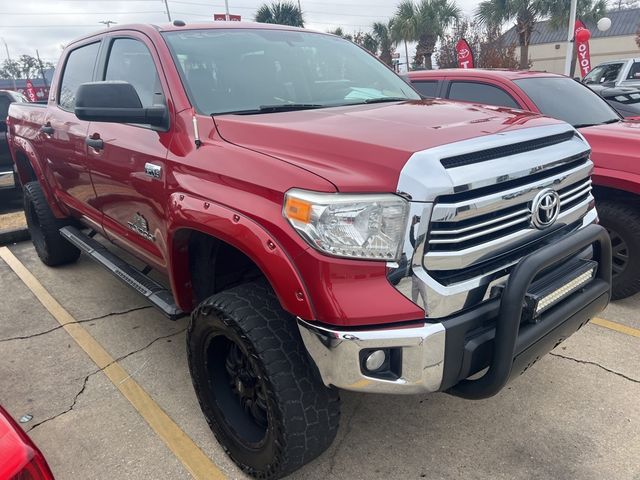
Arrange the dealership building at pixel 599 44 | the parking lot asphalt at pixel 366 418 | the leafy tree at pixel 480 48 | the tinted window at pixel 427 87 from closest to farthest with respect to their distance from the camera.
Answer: the parking lot asphalt at pixel 366 418, the tinted window at pixel 427 87, the leafy tree at pixel 480 48, the dealership building at pixel 599 44

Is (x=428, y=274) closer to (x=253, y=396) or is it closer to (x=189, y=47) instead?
(x=253, y=396)

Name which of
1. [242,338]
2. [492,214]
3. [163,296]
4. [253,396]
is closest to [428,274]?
[492,214]

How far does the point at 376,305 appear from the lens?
183cm

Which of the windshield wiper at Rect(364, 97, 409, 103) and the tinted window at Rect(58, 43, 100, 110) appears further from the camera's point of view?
the tinted window at Rect(58, 43, 100, 110)

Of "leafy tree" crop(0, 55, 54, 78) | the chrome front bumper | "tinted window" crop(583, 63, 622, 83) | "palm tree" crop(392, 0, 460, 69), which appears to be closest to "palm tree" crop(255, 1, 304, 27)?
"palm tree" crop(392, 0, 460, 69)

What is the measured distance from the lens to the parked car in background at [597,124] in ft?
12.5

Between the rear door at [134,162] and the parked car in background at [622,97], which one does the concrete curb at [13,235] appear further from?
the parked car in background at [622,97]

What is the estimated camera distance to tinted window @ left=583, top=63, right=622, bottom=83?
12497 millimetres

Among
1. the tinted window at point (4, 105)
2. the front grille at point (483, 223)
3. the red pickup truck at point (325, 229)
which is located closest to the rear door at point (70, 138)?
the red pickup truck at point (325, 229)

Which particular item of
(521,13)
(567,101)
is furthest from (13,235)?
(521,13)

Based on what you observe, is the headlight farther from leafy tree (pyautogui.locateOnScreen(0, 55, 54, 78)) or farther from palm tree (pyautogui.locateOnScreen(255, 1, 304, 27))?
leafy tree (pyautogui.locateOnScreen(0, 55, 54, 78))

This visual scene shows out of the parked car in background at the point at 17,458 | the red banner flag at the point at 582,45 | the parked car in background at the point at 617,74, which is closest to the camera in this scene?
the parked car in background at the point at 17,458

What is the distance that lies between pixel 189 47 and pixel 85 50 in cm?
161

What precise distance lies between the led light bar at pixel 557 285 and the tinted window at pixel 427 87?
3.36 m
